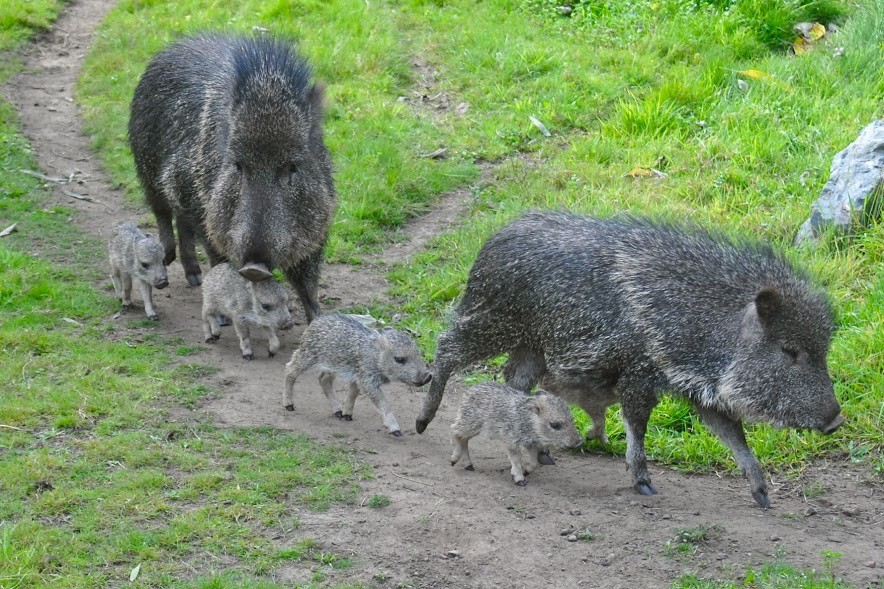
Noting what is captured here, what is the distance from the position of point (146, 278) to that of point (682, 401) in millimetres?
3938

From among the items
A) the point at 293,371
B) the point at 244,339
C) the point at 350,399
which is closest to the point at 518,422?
the point at 350,399

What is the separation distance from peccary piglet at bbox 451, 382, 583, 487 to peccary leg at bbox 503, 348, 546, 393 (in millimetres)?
413

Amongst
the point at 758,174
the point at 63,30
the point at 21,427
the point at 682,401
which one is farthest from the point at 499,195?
the point at 63,30

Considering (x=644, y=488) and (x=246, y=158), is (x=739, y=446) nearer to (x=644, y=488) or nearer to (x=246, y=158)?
(x=644, y=488)

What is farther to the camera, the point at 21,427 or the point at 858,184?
the point at 858,184

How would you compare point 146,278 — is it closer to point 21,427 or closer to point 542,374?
point 21,427

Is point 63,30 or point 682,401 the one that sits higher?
point 682,401

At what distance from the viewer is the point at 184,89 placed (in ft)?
27.4

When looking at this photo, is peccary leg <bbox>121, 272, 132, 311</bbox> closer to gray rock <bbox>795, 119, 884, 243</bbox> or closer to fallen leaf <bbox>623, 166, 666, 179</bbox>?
fallen leaf <bbox>623, 166, 666, 179</bbox>

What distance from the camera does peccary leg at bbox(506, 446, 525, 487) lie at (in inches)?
219

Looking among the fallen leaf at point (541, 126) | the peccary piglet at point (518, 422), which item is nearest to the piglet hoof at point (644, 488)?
the peccary piglet at point (518, 422)

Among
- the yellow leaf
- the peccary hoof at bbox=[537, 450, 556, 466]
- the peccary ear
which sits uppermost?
the peccary ear

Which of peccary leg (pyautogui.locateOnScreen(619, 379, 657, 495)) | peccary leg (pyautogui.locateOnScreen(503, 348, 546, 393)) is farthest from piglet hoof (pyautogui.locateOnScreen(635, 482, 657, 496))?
peccary leg (pyautogui.locateOnScreen(503, 348, 546, 393))

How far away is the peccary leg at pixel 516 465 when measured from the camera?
18.2 feet
